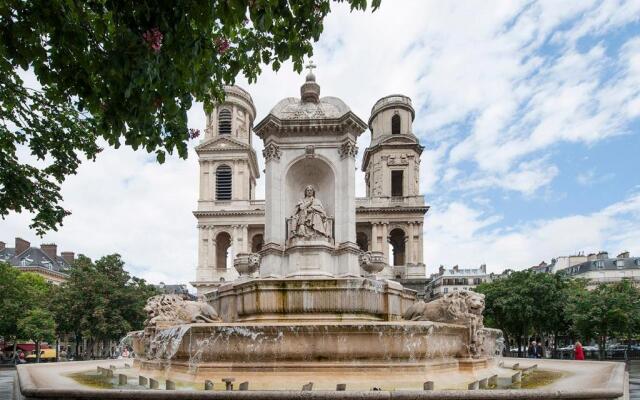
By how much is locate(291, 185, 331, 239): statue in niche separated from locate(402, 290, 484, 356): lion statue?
4.21 m

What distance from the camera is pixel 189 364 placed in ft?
33.4

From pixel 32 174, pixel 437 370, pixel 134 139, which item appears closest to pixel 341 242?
pixel 437 370

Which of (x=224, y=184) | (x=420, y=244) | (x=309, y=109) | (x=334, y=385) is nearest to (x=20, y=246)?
(x=224, y=184)

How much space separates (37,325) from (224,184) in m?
30.9

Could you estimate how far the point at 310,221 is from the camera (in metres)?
15.9

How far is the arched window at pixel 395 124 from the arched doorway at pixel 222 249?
2654 cm

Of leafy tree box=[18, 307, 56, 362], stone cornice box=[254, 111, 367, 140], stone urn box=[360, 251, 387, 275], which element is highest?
stone cornice box=[254, 111, 367, 140]

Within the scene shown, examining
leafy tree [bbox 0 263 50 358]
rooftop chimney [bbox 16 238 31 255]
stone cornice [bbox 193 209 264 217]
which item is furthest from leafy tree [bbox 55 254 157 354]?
rooftop chimney [bbox 16 238 31 255]

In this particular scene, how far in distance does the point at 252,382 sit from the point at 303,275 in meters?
5.94

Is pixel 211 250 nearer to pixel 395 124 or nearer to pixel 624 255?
pixel 395 124

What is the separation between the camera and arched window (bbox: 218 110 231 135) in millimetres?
73562

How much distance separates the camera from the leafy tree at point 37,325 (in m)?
43.7

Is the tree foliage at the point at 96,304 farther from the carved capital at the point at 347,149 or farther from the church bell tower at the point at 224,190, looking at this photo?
the carved capital at the point at 347,149

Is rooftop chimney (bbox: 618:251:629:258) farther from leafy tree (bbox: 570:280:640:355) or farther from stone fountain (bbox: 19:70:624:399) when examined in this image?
stone fountain (bbox: 19:70:624:399)
